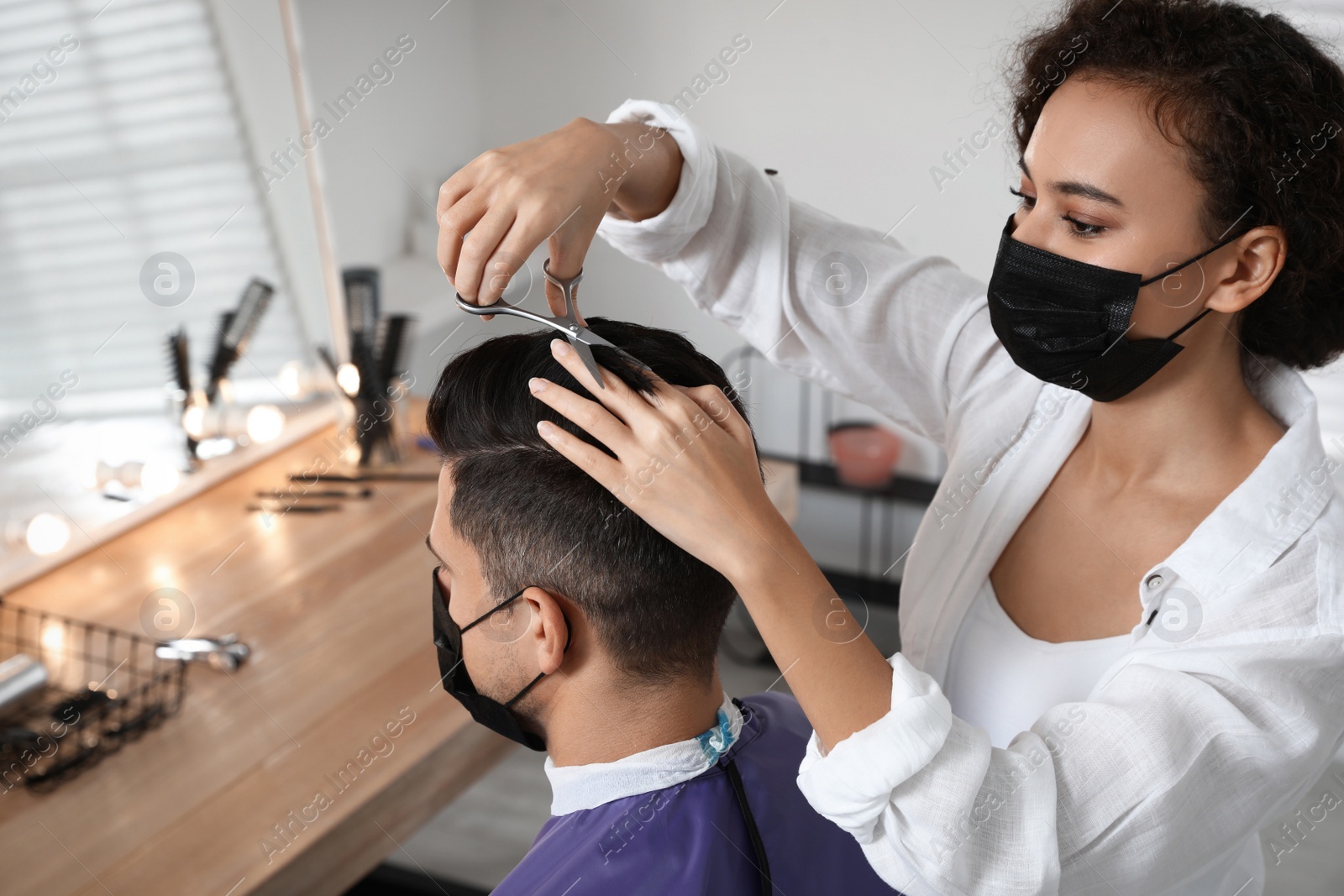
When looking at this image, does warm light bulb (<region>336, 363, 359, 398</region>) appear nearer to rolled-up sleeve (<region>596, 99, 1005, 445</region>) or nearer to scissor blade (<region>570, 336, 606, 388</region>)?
rolled-up sleeve (<region>596, 99, 1005, 445</region>)

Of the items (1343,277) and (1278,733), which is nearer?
(1278,733)

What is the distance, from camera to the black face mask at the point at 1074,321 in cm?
110

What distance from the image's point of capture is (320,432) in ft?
9.43

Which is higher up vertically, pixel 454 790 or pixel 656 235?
pixel 656 235

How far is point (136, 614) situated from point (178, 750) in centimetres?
49

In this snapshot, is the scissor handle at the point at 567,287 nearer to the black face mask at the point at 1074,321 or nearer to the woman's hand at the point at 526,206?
the woman's hand at the point at 526,206

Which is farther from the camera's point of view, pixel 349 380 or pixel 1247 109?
pixel 349 380

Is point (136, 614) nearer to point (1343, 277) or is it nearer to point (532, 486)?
point (532, 486)

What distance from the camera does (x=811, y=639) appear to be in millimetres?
861

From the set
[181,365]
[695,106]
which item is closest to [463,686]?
[181,365]

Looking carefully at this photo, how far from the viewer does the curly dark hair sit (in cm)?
102

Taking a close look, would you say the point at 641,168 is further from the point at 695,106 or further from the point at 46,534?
the point at 695,106

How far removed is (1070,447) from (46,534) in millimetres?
2107

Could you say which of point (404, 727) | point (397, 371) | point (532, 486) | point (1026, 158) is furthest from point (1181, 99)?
point (397, 371)
